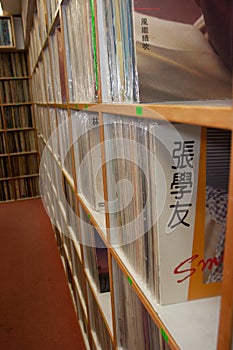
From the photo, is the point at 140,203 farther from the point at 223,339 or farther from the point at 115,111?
the point at 223,339

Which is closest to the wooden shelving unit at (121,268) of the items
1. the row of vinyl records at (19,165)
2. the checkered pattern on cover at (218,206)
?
the checkered pattern on cover at (218,206)

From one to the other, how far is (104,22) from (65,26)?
56cm

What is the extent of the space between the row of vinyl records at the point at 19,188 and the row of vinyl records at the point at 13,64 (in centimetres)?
145

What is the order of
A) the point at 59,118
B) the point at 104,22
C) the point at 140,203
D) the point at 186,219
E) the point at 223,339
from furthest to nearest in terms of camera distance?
the point at 59,118, the point at 104,22, the point at 140,203, the point at 186,219, the point at 223,339

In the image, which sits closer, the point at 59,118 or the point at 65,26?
the point at 65,26

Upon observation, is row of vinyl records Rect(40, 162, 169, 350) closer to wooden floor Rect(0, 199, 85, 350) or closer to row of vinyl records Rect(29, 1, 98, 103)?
wooden floor Rect(0, 199, 85, 350)

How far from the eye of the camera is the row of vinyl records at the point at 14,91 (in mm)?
4359

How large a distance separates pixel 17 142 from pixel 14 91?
2.30 ft

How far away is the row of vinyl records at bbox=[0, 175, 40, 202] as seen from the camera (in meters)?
4.61

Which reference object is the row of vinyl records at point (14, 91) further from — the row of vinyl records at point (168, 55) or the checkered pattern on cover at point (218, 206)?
the checkered pattern on cover at point (218, 206)

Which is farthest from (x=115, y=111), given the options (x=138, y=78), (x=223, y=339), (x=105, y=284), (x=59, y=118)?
(x=59, y=118)

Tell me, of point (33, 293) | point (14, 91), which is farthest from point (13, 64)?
point (33, 293)

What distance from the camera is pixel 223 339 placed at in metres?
0.42

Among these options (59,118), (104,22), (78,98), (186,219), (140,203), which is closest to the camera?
(186,219)
